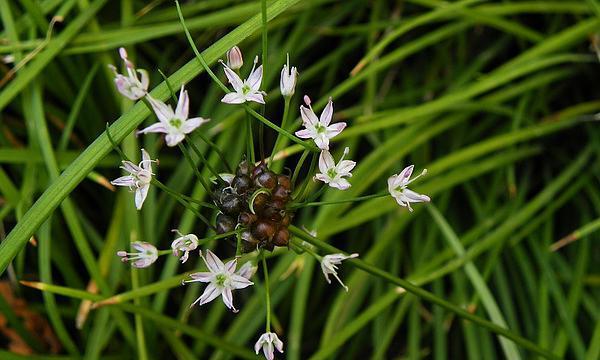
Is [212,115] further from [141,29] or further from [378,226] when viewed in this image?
[378,226]

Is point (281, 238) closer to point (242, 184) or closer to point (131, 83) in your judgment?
point (242, 184)

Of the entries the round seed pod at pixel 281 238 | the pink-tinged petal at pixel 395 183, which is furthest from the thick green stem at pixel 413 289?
the pink-tinged petal at pixel 395 183

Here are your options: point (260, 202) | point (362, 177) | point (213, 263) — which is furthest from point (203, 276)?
point (362, 177)

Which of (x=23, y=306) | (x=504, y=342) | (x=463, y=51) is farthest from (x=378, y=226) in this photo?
(x=23, y=306)

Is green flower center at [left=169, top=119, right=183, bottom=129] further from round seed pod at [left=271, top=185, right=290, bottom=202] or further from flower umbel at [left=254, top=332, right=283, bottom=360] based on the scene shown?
flower umbel at [left=254, top=332, right=283, bottom=360]

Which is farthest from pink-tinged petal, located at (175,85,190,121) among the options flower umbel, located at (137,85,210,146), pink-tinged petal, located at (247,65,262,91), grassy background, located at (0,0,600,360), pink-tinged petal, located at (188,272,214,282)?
grassy background, located at (0,0,600,360)

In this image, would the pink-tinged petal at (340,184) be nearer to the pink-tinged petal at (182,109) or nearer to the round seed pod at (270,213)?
the round seed pod at (270,213)

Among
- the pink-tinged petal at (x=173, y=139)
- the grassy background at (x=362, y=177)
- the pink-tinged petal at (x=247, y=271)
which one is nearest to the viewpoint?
the pink-tinged petal at (x=173, y=139)
